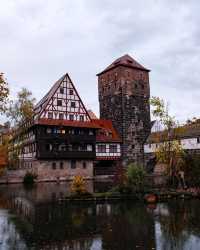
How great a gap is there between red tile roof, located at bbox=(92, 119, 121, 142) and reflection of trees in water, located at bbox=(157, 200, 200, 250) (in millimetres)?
32896

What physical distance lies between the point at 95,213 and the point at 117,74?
142 ft

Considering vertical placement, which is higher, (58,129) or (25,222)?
(58,129)

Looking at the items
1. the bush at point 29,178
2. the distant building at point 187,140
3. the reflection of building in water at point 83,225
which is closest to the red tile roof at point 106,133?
the distant building at point 187,140

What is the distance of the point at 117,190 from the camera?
24484 millimetres

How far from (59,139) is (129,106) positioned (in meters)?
17.0

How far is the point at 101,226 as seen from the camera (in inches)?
577

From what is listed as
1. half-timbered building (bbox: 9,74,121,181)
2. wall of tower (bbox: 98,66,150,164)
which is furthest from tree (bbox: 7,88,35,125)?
wall of tower (bbox: 98,66,150,164)

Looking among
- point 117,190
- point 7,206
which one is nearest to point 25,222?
point 7,206

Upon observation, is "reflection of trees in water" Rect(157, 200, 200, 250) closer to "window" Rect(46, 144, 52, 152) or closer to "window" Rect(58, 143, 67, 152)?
"window" Rect(46, 144, 52, 152)

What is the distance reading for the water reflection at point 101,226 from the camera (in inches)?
457

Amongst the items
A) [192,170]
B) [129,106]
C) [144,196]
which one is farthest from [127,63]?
[144,196]

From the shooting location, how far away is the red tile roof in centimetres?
5424

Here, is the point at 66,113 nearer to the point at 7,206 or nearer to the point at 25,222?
the point at 7,206

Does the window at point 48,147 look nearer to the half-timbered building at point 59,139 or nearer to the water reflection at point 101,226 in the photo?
the half-timbered building at point 59,139
